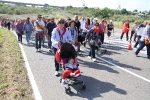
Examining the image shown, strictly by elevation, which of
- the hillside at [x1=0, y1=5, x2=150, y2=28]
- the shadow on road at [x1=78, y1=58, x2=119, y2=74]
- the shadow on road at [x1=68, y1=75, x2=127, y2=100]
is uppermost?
the hillside at [x1=0, y1=5, x2=150, y2=28]

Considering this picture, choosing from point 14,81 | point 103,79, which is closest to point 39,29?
point 14,81

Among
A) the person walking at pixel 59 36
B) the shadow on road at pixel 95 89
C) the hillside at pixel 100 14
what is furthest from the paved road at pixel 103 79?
the hillside at pixel 100 14

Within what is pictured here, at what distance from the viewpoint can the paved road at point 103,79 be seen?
246 inches

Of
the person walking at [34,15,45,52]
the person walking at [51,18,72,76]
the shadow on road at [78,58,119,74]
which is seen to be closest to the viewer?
the person walking at [51,18,72,76]

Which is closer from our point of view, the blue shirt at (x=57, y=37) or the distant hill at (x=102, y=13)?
the blue shirt at (x=57, y=37)

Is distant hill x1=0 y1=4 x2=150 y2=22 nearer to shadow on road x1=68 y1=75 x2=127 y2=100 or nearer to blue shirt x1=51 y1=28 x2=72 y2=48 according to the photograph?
blue shirt x1=51 y1=28 x2=72 y2=48

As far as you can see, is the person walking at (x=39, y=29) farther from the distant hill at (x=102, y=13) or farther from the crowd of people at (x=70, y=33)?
the distant hill at (x=102, y=13)

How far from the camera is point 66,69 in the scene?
6809 millimetres

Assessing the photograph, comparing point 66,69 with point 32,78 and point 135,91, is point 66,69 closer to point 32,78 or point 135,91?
point 32,78

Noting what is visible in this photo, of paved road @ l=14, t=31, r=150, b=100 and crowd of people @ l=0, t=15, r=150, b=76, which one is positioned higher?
crowd of people @ l=0, t=15, r=150, b=76

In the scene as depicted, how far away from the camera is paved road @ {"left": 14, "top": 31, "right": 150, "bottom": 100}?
246 inches

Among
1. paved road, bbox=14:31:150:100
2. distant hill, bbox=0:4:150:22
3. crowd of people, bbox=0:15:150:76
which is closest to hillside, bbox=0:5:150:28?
distant hill, bbox=0:4:150:22

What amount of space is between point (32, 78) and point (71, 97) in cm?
225

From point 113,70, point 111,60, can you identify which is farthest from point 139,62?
point 113,70
